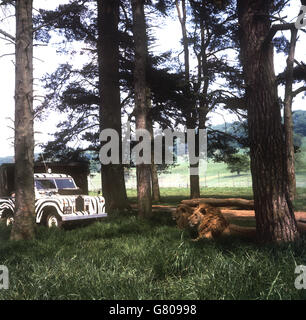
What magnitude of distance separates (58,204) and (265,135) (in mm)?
6390

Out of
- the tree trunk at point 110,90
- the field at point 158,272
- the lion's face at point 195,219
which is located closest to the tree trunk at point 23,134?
the field at point 158,272

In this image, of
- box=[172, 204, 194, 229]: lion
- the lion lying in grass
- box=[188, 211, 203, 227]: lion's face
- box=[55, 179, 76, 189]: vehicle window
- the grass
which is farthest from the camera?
box=[55, 179, 76, 189]: vehicle window

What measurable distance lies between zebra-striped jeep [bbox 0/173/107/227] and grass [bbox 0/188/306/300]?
9.63ft

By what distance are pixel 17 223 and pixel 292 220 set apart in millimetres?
6166

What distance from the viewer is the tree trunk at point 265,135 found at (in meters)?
5.23

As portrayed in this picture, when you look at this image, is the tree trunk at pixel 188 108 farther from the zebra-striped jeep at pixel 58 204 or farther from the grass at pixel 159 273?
Result: the grass at pixel 159 273

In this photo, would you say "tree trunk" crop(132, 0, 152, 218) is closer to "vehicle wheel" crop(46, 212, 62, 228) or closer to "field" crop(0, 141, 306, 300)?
"vehicle wheel" crop(46, 212, 62, 228)

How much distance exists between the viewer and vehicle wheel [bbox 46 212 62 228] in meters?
9.02

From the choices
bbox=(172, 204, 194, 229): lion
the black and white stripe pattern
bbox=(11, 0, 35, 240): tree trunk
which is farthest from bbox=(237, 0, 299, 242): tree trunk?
the black and white stripe pattern

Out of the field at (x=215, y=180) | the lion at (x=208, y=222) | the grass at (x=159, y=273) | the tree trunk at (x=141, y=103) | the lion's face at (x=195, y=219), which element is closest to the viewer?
the grass at (x=159, y=273)

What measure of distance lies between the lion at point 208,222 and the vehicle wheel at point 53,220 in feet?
12.9
